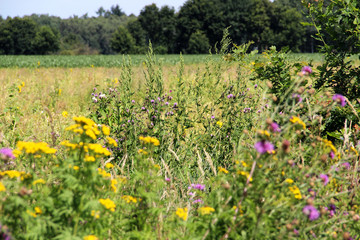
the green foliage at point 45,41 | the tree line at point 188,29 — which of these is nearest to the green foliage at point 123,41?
the tree line at point 188,29

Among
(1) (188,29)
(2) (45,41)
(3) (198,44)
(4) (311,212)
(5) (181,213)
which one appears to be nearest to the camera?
(4) (311,212)

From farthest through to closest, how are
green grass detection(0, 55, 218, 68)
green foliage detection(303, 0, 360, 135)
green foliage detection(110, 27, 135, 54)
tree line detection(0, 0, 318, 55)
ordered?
green foliage detection(110, 27, 135, 54) → tree line detection(0, 0, 318, 55) → green grass detection(0, 55, 218, 68) → green foliage detection(303, 0, 360, 135)

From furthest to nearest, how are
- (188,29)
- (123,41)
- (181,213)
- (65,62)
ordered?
1. (123,41)
2. (188,29)
3. (65,62)
4. (181,213)

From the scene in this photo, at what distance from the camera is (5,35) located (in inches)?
2938

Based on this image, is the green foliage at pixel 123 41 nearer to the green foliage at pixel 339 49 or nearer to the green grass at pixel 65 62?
the green grass at pixel 65 62

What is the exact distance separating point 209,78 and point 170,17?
75114 millimetres

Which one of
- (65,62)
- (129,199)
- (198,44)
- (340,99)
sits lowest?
(129,199)

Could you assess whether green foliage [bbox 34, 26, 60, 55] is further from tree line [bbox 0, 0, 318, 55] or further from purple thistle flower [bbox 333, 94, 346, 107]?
purple thistle flower [bbox 333, 94, 346, 107]

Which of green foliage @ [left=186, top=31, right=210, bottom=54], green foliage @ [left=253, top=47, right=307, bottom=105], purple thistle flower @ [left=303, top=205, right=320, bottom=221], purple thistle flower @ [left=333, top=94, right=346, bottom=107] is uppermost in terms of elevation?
green foliage @ [left=186, top=31, right=210, bottom=54]

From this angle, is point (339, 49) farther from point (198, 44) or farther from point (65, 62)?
point (198, 44)

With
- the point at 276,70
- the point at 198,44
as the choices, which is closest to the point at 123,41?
the point at 198,44

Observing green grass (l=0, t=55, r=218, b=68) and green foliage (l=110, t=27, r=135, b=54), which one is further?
green foliage (l=110, t=27, r=135, b=54)

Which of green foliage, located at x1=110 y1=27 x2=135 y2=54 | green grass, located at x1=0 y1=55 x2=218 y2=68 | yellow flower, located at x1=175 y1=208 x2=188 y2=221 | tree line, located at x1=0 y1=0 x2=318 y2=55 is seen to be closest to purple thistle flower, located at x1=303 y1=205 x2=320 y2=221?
yellow flower, located at x1=175 y1=208 x2=188 y2=221

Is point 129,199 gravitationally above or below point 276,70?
below
